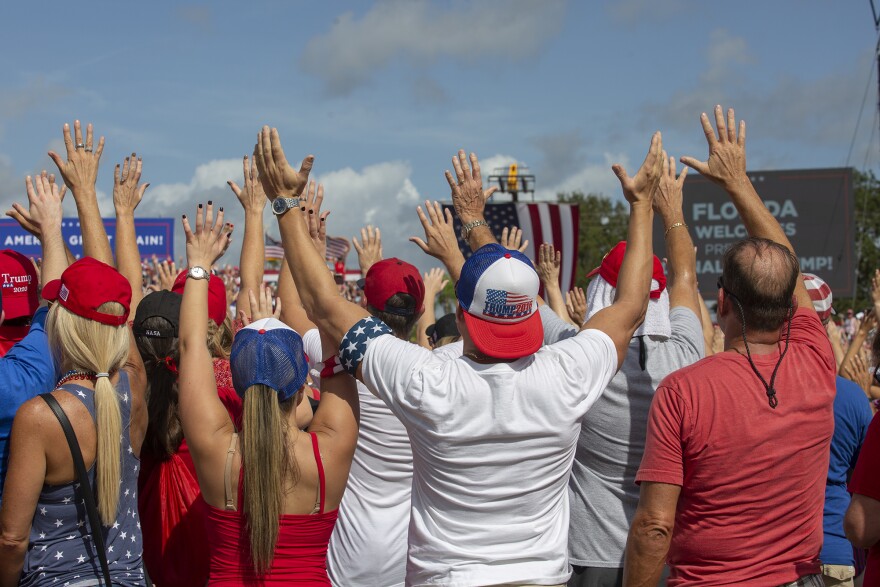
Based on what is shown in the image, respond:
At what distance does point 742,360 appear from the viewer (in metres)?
3.09

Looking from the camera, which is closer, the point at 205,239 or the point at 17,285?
the point at 205,239

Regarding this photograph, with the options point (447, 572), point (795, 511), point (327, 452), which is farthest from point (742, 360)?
point (327, 452)

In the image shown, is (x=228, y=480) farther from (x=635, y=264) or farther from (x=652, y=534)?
(x=635, y=264)

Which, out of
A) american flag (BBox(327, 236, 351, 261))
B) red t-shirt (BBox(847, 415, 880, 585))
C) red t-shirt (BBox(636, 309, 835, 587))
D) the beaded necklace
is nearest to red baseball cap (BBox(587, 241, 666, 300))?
red t-shirt (BBox(636, 309, 835, 587))

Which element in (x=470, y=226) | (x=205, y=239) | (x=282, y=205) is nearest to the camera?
(x=282, y=205)

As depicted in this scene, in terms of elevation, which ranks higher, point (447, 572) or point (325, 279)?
point (325, 279)

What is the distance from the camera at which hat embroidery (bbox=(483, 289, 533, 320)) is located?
9.46 feet

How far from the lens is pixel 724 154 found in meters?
3.81

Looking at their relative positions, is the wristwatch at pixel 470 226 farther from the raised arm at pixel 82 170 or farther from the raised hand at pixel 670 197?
the raised arm at pixel 82 170

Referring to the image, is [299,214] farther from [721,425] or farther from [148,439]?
[721,425]

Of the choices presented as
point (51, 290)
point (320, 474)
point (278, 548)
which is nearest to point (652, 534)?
point (320, 474)

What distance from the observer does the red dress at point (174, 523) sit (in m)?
3.82

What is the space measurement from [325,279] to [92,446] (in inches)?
42.2

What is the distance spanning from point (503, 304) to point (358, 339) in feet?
1.58
